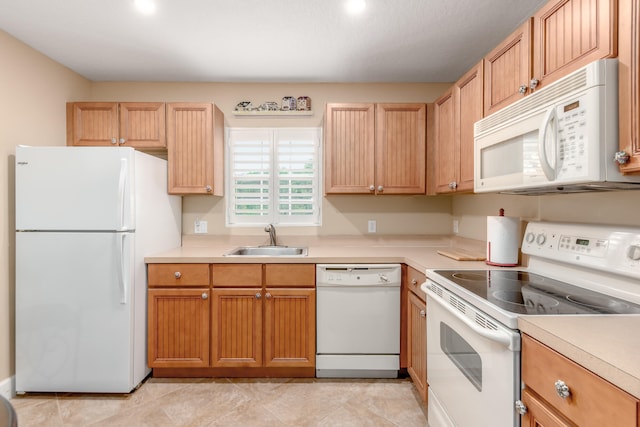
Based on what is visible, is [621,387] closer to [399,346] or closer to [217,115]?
[399,346]

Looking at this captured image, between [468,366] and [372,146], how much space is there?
1.79 meters

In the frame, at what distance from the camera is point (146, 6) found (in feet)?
6.31

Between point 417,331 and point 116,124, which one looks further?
point 116,124

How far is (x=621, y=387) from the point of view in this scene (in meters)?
0.71

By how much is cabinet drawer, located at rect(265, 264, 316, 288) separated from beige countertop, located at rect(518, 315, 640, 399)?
1.49m

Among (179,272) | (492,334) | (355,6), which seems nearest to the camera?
(492,334)

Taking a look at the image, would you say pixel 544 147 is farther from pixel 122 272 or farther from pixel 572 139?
pixel 122 272

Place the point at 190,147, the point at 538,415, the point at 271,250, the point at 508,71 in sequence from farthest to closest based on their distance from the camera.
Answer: the point at 271,250 → the point at 190,147 → the point at 508,71 → the point at 538,415

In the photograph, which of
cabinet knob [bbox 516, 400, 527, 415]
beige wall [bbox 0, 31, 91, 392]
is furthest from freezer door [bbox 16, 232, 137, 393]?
cabinet knob [bbox 516, 400, 527, 415]

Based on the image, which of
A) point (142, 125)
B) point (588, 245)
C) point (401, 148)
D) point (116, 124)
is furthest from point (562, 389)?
point (116, 124)

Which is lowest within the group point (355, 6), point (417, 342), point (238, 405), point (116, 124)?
point (238, 405)

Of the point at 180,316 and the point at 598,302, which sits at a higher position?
the point at 598,302

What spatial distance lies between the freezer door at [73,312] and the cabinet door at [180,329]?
0.69ft

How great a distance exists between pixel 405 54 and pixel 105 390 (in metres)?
3.15
